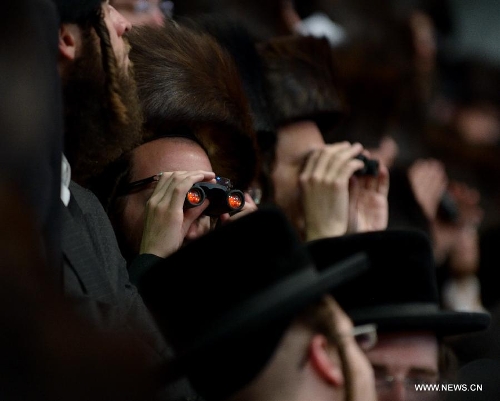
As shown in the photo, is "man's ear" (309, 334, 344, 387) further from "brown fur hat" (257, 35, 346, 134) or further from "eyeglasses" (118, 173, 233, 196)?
"brown fur hat" (257, 35, 346, 134)

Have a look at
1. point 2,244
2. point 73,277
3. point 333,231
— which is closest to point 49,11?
point 73,277

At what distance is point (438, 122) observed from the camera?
17.7ft

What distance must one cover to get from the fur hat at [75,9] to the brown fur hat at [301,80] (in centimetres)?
124

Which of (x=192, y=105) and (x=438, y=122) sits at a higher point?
(x=192, y=105)

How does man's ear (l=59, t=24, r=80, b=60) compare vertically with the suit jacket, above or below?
above

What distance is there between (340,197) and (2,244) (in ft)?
6.44

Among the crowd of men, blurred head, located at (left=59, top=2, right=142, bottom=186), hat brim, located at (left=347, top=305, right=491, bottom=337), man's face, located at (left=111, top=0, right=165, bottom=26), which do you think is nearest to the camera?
the crowd of men

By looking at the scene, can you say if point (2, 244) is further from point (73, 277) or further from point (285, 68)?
point (285, 68)

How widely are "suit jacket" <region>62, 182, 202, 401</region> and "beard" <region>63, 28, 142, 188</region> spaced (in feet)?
0.44

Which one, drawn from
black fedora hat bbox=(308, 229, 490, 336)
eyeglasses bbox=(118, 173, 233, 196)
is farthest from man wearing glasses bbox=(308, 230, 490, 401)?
eyeglasses bbox=(118, 173, 233, 196)

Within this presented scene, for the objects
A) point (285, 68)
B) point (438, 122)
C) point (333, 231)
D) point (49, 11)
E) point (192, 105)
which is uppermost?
point (49, 11)

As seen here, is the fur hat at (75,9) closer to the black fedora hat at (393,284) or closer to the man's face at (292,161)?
the black fedora hat at (393,284)

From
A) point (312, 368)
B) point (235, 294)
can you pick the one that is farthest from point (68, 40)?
point (312, 368)

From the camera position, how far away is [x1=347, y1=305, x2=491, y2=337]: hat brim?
183 centimetres
